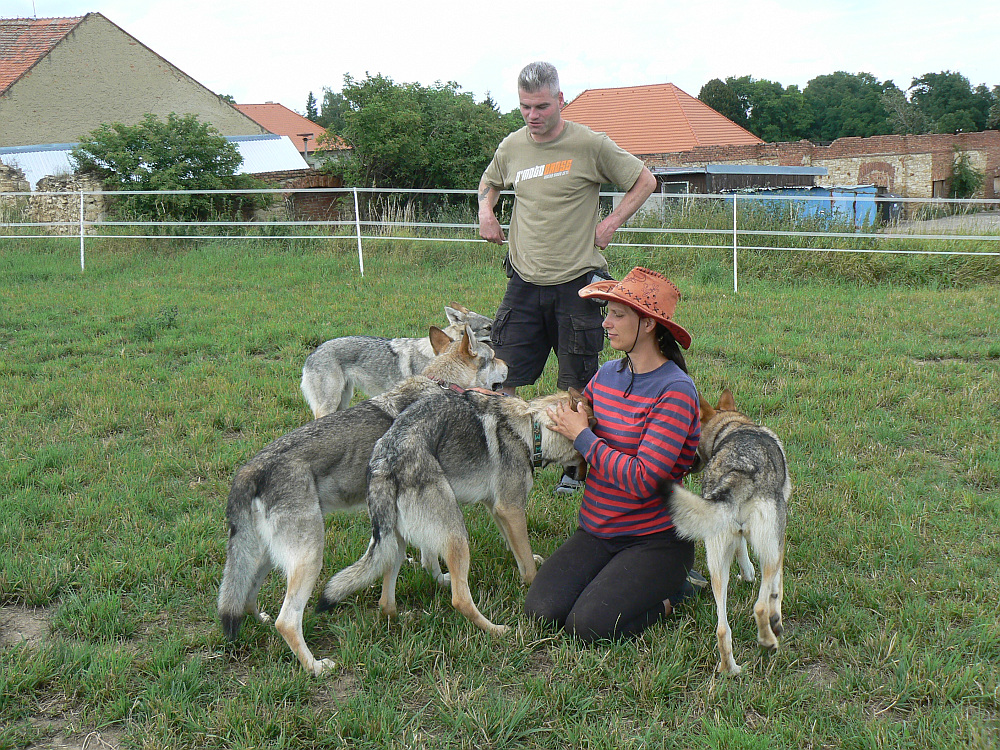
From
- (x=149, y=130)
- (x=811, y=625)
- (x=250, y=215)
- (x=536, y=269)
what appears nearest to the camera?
(x=811, y=625)

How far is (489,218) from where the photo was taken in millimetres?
4988

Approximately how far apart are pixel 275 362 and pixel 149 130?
13.8 m

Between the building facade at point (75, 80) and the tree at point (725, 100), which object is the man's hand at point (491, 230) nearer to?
the building facade at point (75, 80)

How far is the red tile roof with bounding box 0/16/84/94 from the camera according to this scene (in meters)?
26.5

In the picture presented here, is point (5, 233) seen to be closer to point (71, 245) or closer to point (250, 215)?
point (71, 245)

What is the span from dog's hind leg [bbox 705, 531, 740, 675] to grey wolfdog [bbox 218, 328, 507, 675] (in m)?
1.71

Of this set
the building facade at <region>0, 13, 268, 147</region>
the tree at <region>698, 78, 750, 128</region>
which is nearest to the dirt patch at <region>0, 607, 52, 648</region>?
the building facade at <region>0, 13, 268, 147</region>

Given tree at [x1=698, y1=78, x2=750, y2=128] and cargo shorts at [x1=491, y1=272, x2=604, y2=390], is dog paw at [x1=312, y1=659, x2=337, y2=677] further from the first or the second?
tree at [x1=698, y1=78, x2=750, y2=128]

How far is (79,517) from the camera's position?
443cm

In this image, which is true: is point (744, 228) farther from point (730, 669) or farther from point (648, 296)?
point (730, 669)

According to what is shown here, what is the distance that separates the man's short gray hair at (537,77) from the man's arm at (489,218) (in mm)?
752

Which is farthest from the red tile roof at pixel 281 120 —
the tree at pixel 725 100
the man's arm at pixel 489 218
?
the man's arm at pixel 489 218

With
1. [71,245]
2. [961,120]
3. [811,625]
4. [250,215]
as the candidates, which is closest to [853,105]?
[961,120]

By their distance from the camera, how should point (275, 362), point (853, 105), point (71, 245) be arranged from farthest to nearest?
point (853, 105) → point (71, 245) → point (275, 362)
